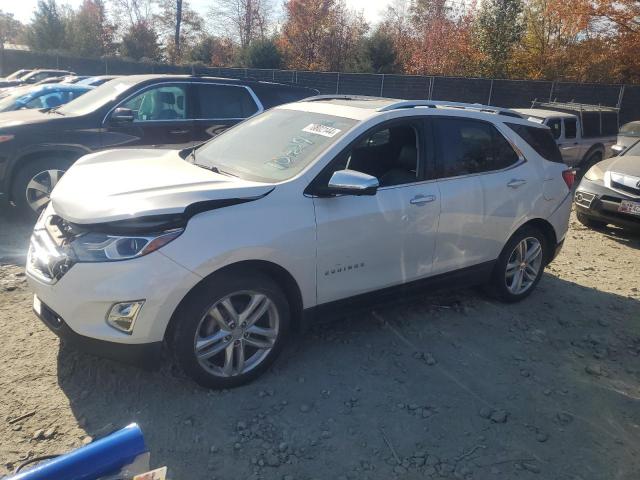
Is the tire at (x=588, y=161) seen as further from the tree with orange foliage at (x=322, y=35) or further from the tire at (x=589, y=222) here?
the tree with orange foliage at (x=322, y=35)

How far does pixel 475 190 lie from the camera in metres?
4.14

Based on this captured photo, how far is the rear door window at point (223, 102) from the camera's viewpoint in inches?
277

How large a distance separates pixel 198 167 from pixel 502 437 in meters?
2.59

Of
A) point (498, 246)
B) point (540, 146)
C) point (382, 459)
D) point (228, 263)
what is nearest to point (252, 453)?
point (382, 459)

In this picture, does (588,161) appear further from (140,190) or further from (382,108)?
(140,190)

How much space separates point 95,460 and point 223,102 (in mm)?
6077

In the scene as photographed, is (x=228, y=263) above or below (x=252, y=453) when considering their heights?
above

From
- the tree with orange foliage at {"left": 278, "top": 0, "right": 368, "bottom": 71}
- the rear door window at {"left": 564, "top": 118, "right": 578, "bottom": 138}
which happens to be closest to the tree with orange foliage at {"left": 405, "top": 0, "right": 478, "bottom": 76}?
the tree with orange foliage at {"left": 278, "top": 0, "right": 368, "bottom": 71}

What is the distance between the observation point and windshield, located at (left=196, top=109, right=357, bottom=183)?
347cm

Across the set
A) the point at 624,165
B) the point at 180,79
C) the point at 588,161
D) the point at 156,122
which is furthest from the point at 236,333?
the point at 588,161

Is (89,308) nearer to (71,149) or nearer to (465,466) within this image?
(465,466)

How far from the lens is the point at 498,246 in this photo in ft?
14.6

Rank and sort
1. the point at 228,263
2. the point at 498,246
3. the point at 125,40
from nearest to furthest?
1. the point at 228,263
2. the point at 498,246
3. the point at 125,40

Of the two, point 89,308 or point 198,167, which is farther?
point 198,167
